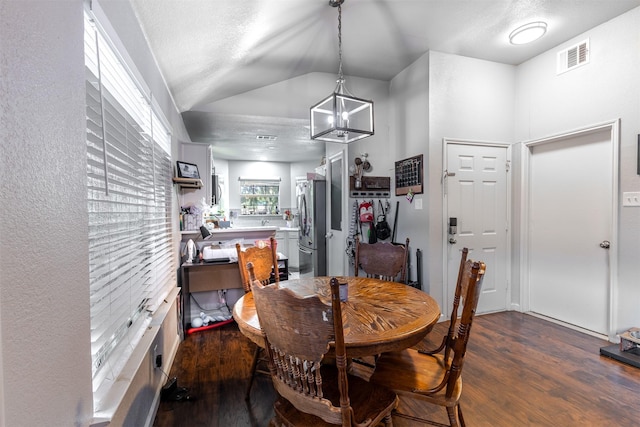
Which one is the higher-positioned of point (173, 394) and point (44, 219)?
point (44, 219)

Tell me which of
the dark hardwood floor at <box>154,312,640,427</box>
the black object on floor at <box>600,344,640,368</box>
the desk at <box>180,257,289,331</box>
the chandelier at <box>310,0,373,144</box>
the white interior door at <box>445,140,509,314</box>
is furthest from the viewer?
the white interior door at <box>445,140,509,314</box>

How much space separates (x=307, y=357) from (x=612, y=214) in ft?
10.7

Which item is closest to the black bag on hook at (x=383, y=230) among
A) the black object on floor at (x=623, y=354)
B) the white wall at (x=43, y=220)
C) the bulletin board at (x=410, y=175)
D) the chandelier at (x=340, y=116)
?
the bulletin board at (x=410, y=175)

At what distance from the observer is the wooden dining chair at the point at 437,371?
4.28 feet

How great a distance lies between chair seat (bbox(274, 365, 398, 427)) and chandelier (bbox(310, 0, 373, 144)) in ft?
5.20

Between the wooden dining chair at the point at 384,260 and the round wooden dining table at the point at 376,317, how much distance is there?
0.40m

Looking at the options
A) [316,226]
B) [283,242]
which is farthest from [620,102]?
[283,242]

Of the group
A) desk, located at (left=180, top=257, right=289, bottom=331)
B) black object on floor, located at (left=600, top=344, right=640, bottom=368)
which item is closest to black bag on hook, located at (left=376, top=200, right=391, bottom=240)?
→ desk, located at (left=180, top=257, right=289, bottom=331)

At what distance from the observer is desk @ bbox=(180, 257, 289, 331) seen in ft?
10.5

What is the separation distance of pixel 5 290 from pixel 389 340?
1192 mm

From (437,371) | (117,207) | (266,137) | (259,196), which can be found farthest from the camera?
(259,196)

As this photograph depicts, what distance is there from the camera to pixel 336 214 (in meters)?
4.40

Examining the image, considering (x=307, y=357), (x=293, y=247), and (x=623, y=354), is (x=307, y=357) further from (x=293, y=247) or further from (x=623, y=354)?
(x=293, y=247)

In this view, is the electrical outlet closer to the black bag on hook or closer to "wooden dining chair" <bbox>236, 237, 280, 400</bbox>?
"wooden dining chair" <bbox>236, 237, 280, 400</bbox>
